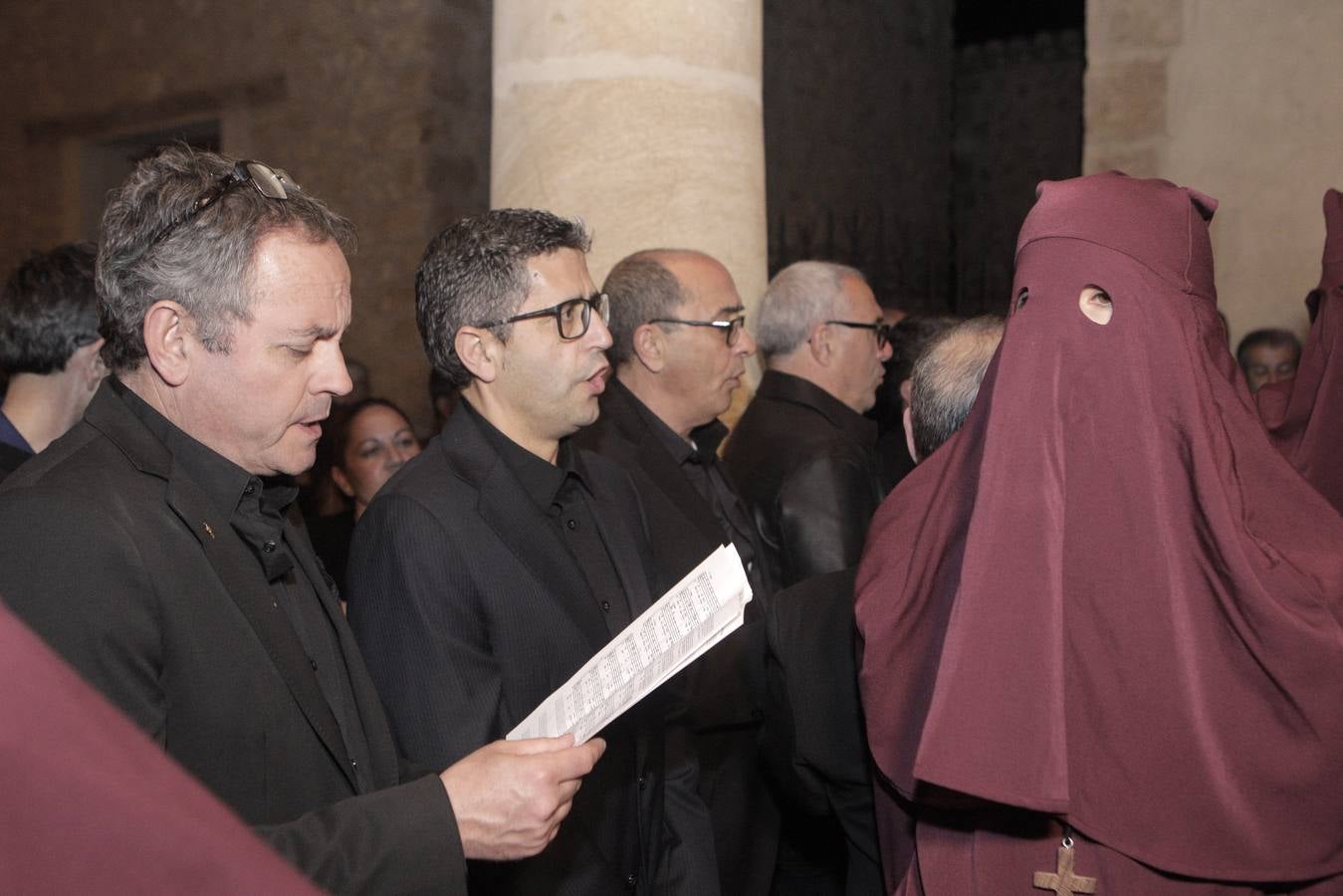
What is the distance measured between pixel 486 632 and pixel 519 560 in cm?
15

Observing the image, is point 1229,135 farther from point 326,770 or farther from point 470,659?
point 326,770

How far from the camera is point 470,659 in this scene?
2.28 m

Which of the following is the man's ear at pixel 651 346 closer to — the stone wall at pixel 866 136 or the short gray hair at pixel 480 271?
the short gray hair at pixel 480 271

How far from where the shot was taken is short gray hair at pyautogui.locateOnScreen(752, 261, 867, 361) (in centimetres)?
422

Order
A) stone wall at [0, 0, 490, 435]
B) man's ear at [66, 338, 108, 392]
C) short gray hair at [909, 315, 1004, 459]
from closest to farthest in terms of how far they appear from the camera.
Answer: short gray hair at [909, 315, 1004, 459], man's ear at [66, 338, 108, 392], stone wall at [0, 0, 490, 435]

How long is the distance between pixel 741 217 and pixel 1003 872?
9.99 feet

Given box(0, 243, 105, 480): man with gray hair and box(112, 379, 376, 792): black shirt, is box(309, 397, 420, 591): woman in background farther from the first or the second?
box(112, 379, 376, 792): black shirt

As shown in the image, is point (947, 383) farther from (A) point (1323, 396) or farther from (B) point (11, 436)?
(B) point (11, 436)

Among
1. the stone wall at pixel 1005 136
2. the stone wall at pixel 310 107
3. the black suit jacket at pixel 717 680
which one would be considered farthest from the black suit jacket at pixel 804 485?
the stone wall at pixel 1005 136

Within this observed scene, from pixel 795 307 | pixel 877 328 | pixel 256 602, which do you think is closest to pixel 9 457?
pixel 256 602

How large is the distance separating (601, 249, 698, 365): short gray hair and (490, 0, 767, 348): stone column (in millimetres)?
412

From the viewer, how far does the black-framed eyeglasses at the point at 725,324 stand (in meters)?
3.77

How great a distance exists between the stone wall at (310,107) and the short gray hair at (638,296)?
4.55 m

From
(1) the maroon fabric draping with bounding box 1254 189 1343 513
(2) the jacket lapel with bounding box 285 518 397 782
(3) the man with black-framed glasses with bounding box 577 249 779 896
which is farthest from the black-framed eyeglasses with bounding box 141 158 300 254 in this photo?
(1) the maroon fabric draping with bounding box 1254 189 1343 513
